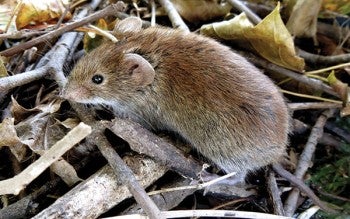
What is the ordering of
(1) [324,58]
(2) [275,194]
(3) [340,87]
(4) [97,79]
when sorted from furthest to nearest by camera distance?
1. (1) [324,58]
2. (3) [340,87]
3. (4) [97,79]
4. (2) [275,194]

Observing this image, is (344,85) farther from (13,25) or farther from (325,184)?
(13,25)

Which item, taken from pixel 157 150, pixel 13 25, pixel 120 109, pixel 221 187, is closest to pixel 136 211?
pixel 157 150

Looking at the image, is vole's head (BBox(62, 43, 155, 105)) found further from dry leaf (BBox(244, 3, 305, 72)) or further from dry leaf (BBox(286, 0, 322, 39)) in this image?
dry leaf (BBox(286, 0, 322, 39))

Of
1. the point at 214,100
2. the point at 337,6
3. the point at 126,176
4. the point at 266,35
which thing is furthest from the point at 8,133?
the point at 337,6

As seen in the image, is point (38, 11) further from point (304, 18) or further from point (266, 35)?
point (304, 18)

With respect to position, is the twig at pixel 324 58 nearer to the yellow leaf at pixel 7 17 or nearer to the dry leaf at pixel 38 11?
the dry leaf at pixel 38 11

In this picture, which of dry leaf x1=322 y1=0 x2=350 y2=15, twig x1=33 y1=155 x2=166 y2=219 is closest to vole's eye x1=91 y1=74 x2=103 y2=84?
twig x1=33 y1=155 x2=166 y2=219
